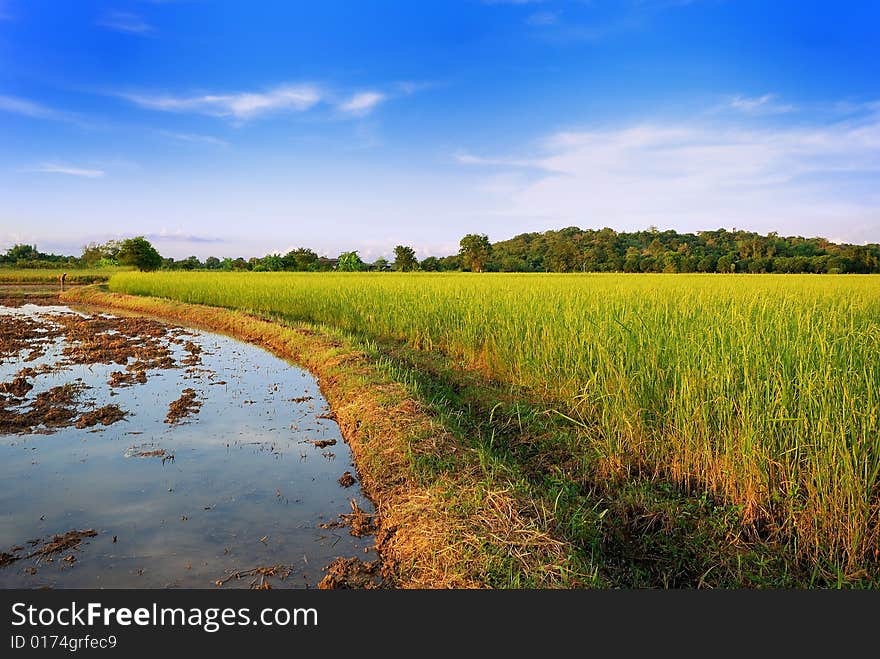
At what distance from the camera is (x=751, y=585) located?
106 inches

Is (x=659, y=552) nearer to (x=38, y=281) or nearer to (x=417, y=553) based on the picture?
(x=417, y=553)

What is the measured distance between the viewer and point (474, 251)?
222 ft

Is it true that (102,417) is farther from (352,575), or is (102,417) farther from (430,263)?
(430,263)

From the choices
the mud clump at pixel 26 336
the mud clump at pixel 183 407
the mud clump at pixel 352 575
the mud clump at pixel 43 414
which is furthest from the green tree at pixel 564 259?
the mud clump at pixel 352 575

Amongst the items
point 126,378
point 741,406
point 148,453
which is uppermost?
point 741,406

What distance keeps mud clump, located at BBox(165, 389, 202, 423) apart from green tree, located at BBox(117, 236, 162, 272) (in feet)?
123

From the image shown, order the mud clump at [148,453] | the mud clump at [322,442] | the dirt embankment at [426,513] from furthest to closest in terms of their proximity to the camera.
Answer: the mud clump at [322,442] < the mud clump at [148,453] < the dirt embankment at [426,513]

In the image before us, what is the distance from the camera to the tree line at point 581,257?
34156 mm

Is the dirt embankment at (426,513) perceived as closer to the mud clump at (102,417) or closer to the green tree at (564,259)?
the mud clump at (102,417)

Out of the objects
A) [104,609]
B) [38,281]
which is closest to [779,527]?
[104,609]

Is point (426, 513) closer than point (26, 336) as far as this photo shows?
Yes

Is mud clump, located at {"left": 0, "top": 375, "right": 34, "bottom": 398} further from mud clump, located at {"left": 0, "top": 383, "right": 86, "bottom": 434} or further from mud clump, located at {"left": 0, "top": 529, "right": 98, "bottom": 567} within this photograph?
mud clump, located at {"left": 0, "top": 529, "right": 98, "bottom": 567}

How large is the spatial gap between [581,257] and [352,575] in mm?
49905

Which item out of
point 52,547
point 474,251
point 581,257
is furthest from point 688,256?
point 52,547
